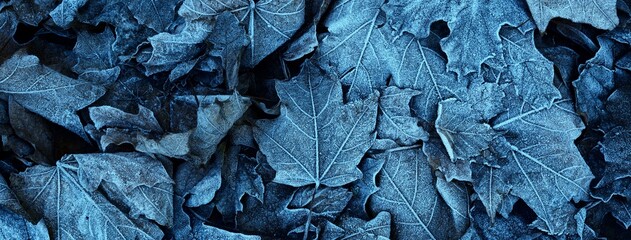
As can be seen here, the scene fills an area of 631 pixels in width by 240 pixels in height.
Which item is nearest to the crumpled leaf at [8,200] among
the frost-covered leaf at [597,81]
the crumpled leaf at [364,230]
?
the crumpled leaf at [364,230]

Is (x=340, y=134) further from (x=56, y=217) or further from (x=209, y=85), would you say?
(x=56, y=217)

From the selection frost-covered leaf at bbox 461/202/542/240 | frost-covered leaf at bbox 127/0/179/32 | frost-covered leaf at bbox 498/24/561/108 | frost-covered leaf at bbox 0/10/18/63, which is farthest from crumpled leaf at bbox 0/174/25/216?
frost-covered leaf at bbox 498/24/561/108

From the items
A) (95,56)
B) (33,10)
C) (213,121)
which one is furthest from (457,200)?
(33,10)

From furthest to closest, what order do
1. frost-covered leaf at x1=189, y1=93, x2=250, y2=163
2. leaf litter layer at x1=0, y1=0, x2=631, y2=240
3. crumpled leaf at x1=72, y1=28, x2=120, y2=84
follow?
crumpled leaf at x1=72, y1=28, x2=120, y2=84, leaf litter layer at x1=0, y1=0, x2=631, y2=240, frost-covered leaf at x1=189, y1=93, x2=250, y2=163

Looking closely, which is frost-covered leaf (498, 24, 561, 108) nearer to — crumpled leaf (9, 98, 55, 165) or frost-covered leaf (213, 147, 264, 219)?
frost-covered leaf (213, 147, 264, 219)

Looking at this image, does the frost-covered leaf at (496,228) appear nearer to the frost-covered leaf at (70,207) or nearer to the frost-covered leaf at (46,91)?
the frost-covered leaf at (70,207)

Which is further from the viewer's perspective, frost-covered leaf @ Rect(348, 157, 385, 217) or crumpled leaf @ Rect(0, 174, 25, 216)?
frost-covered leaf @ Rect(348, 157, 385, 217)

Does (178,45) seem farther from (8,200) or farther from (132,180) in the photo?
(8,200)
